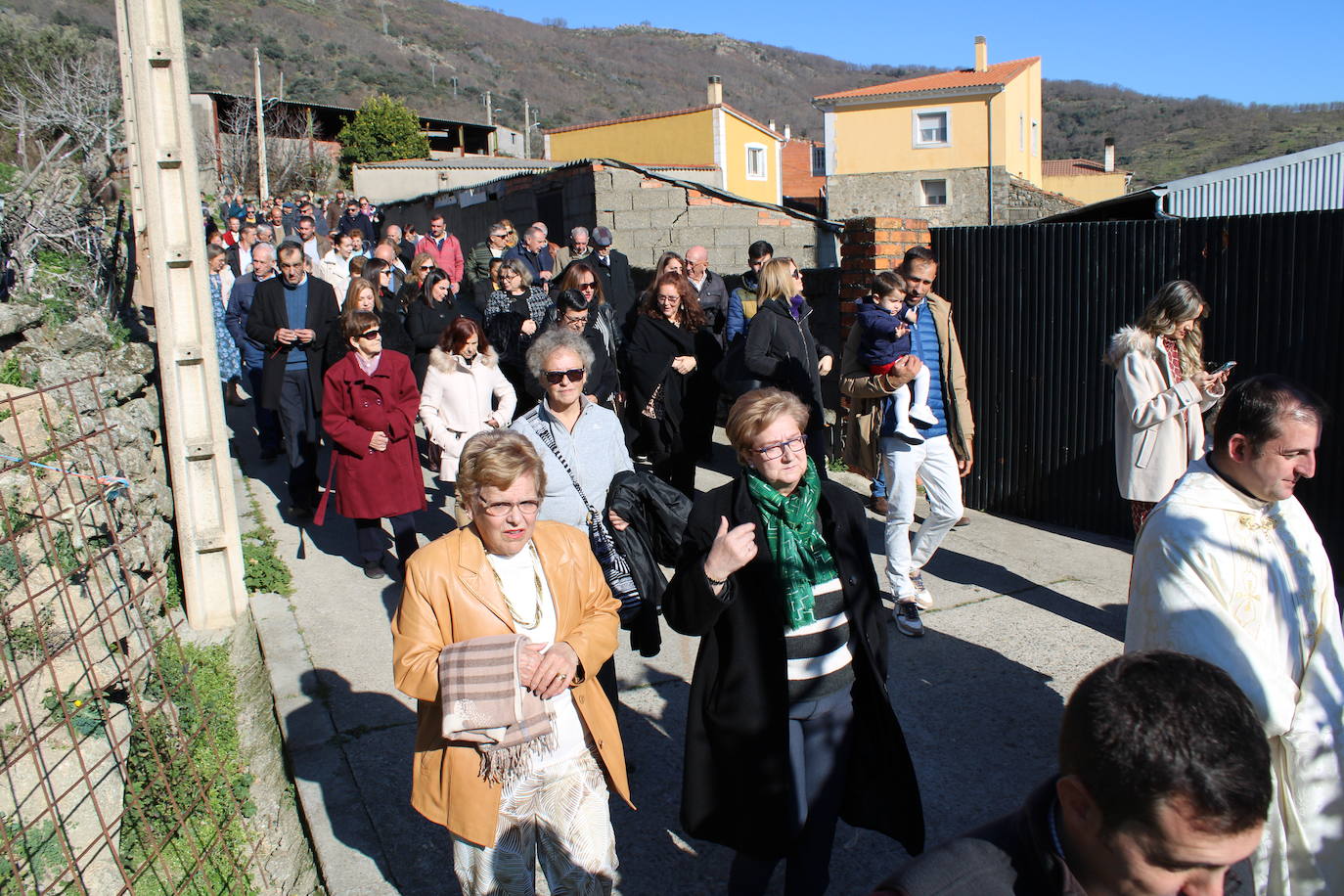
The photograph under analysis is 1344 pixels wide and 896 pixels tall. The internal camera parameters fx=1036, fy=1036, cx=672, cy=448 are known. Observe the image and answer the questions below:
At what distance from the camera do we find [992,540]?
680 centimetres

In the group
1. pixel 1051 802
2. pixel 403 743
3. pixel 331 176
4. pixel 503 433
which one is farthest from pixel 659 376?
pixel 331 176

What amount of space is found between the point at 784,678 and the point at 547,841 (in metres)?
0.79

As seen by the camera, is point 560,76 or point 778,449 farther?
point 560,76

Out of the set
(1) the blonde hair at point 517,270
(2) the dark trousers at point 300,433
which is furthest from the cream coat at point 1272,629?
(2) the dark trousers at point 300,433

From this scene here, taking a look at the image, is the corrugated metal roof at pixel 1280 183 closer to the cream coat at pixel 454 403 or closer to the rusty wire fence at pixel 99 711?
the cream coat at pixel 454 403

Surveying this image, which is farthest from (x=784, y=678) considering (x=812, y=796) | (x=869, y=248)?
(x=869, y=248)

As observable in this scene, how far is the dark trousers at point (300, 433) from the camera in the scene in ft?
23.9

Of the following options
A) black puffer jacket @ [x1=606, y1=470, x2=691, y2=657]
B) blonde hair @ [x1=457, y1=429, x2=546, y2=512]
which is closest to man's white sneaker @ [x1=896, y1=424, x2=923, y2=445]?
black puffer jacket @ [x1=606, y1=470, x2=691, y2=657]

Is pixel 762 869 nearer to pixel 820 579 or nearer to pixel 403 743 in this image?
pixel 820 579

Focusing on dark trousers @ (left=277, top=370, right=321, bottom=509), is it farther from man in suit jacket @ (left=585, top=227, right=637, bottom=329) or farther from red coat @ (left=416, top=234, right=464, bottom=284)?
red coat @ (left=416, top=234, right=464, bottom=284)

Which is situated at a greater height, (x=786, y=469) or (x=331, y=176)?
(x=331, y=176)

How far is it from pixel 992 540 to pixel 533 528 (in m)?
4.61

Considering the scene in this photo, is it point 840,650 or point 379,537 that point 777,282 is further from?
point 840,650

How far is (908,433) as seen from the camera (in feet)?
16.7
